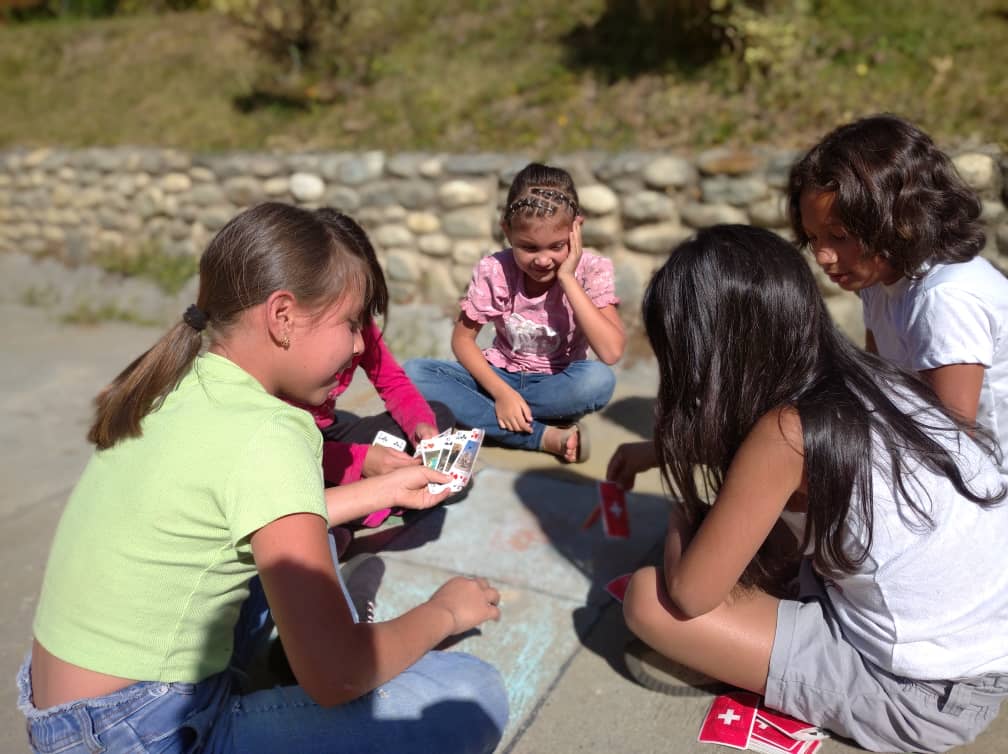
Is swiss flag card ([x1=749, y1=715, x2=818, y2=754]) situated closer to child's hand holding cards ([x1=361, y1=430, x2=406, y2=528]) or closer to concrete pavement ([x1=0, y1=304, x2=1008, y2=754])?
concrete pavement ([x1=0, y1=304, x2=1008, y2=754])

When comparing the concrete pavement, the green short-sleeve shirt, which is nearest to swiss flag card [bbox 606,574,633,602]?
the concrete pavement

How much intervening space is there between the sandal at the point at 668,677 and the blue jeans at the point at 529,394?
54.8 inches

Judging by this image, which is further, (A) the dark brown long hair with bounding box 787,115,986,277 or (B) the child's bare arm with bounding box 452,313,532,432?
(B) the child's bare arm with bounding box 452,313,532,432

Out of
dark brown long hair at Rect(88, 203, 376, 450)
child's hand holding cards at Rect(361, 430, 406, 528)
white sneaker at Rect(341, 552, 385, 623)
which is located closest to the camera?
dark brown long hair at Rect(88, 203, 376, 450)

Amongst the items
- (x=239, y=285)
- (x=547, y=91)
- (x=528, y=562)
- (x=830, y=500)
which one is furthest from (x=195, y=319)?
(x=547, y=91)

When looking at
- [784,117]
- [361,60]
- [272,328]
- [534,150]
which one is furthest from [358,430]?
[361,60]

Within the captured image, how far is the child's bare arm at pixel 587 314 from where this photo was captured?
314 centimetres

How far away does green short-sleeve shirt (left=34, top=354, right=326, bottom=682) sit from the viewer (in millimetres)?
1509

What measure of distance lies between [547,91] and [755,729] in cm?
514

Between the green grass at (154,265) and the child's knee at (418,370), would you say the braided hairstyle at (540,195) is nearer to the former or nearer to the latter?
the child's knee at (418,370)

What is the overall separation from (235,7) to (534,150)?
11.8 ft

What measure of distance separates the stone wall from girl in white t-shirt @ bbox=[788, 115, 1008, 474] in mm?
2086

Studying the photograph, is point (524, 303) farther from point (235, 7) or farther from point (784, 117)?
point (235, 7)

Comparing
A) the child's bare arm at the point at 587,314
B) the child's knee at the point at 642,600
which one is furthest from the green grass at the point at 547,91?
the child's knee at the point at 642,600
